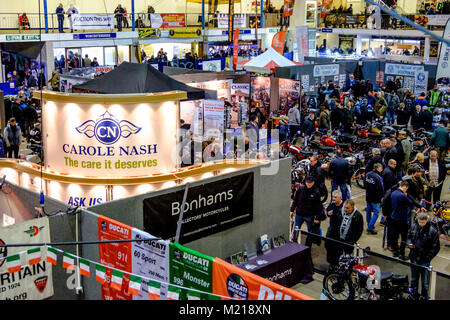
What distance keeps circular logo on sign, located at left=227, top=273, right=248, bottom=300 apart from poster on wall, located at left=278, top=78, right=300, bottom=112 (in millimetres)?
13055

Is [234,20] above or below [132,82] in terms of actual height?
above

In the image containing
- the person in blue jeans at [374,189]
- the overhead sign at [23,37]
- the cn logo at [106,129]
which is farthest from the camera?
the overhead sign at [23,37]

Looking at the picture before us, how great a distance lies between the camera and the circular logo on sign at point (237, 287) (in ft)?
17.6

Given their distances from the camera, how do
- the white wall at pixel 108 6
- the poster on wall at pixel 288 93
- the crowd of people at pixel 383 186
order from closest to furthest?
the crowd of people at pixel 383 186 → the poster on wall at pixel 288 93 → the white wall at pixel 108 6

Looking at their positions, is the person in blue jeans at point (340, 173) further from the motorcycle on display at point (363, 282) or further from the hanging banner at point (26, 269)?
the hanging banner at point (26, 269)

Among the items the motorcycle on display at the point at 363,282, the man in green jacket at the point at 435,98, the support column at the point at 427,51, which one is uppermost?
the support column at the point at 427,51

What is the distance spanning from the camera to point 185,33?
31516mm

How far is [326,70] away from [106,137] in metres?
15.1

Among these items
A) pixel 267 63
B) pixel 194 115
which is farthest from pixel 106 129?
pixel 267 63

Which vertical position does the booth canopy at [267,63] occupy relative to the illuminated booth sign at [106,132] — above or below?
above

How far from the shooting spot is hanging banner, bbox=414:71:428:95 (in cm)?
2230

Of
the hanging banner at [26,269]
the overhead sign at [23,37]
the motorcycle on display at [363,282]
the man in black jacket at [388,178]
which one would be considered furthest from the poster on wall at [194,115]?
the overhead sign at [23,37]

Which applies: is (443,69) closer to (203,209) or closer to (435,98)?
(435,98)

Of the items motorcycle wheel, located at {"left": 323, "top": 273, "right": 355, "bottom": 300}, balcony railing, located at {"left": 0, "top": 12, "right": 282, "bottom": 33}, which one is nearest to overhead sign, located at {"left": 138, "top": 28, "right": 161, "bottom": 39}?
balcony railing, located at {"left": 0, "top": 12, "right": 282, "bottom": 33}
